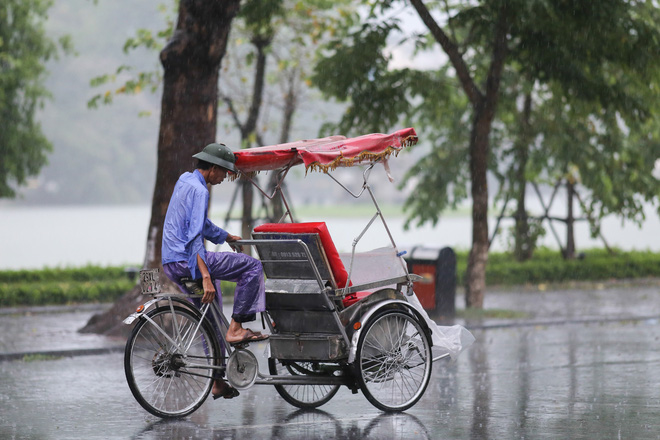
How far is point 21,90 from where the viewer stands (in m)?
24.8

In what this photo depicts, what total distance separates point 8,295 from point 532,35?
9.40 m

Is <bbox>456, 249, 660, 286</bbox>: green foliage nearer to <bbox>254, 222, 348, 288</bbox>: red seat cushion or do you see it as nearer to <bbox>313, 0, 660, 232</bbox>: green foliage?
<bbox>313, 0, 660, 232</bbox>: green foliage

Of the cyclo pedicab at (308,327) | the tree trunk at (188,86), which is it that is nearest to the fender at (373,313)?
the cyclo pedicab at (308,327)

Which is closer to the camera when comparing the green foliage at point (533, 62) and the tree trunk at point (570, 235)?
the green foliage at point (533, 62)

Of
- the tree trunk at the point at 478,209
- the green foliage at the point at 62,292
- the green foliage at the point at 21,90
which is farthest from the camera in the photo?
the green foliage at the point at 21,90

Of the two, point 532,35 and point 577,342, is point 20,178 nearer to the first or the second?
point 532,35

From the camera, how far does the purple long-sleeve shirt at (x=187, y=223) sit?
732cm

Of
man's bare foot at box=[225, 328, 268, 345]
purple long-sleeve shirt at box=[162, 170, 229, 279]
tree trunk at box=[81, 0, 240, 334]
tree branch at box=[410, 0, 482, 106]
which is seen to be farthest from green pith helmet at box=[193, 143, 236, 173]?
tree branch at box=[410, 0, 482, 106]

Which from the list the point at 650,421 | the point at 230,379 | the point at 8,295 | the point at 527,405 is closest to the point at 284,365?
the point at 230,379

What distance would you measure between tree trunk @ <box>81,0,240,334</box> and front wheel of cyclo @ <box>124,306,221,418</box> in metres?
5.75

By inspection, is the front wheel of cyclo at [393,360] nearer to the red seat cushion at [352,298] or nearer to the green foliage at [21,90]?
the red seat cushion at [352,298]

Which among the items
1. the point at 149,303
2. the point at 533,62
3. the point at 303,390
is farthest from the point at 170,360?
the point at 533,62

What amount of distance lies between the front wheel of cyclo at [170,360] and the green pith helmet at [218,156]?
109 centimetres

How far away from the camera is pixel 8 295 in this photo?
17016 millimetres
